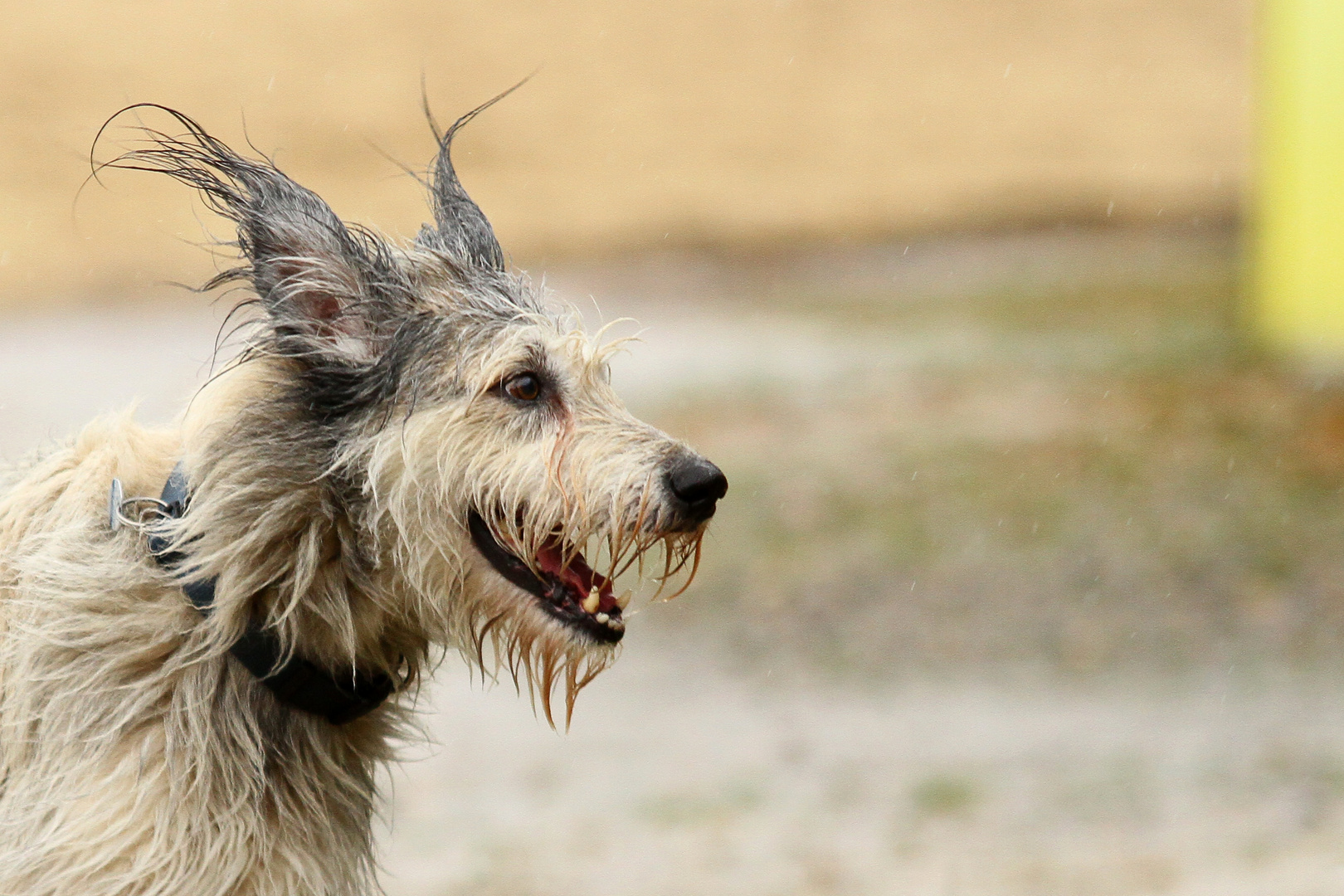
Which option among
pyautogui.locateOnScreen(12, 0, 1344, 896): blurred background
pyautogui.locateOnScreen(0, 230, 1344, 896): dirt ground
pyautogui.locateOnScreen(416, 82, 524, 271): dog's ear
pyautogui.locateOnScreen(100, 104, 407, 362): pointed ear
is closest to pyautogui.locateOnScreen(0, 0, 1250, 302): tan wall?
pyautogui.locateOnScreen(12, 0, 1344, 896): blurred background

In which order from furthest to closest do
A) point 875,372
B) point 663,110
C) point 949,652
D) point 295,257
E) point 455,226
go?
1. point 663,110
2. point 875,372
3. point 949,652
4. point 455,226
5. point 295,257

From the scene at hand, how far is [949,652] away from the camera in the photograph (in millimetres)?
7848

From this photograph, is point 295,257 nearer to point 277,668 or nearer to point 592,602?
point 277,668

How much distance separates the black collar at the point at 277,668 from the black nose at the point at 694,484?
741 millimetres

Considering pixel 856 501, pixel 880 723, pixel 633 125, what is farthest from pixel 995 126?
pixel 880 723

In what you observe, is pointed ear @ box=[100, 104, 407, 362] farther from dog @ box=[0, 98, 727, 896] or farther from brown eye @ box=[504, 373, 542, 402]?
brown eye @ box=[504, 373, 542, 402]

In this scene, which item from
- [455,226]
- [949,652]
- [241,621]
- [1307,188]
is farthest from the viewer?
[1307,188]

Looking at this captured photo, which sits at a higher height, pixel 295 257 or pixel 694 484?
pixel 295 257

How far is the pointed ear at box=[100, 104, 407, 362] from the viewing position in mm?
3113

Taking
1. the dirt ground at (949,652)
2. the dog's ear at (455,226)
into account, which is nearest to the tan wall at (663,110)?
the dirt ground at (949,652)

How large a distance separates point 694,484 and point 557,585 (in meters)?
0.37

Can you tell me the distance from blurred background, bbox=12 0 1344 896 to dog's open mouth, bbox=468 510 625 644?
1.70 ft

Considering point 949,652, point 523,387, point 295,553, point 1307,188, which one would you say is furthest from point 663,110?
point 295,553

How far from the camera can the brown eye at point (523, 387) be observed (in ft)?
10.6
